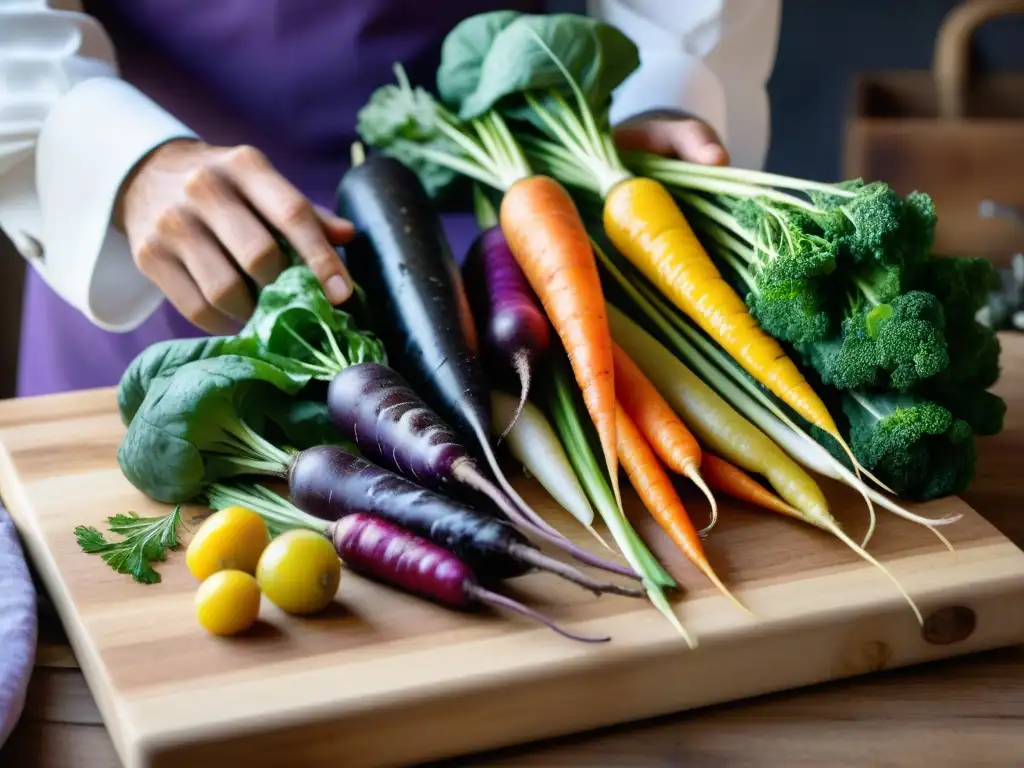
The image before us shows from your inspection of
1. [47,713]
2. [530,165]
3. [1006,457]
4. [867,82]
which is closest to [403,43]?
[530,165]

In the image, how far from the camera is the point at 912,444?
38.4 inches

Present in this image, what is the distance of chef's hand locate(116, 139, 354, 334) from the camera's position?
1173mm

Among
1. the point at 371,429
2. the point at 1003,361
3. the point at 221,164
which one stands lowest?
the point at 1003,361

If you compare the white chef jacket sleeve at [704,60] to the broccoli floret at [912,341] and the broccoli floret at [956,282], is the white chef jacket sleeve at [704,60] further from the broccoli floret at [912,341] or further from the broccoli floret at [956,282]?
the broccoli floret at [912,341]

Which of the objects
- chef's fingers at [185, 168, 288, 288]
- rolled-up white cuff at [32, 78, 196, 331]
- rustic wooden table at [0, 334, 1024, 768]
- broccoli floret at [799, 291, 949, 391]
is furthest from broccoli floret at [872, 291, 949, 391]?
rolled-up white cuff at [32, 78, 196, 331]

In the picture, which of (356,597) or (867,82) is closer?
(356,597)

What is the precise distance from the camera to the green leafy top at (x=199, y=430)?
962 mm

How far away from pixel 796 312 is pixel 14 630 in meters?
0.72

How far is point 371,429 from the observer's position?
960 mm

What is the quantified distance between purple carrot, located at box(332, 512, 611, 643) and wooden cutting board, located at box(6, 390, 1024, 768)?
0.7 inches

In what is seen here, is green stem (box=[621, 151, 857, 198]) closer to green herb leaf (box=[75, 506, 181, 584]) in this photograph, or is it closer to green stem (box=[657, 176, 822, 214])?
green stem (box=[657, 176, 822, 214])

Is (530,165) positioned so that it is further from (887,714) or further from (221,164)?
(887,714)

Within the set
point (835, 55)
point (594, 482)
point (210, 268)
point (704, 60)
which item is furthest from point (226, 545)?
point (835, 55)

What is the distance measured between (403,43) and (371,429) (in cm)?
88
